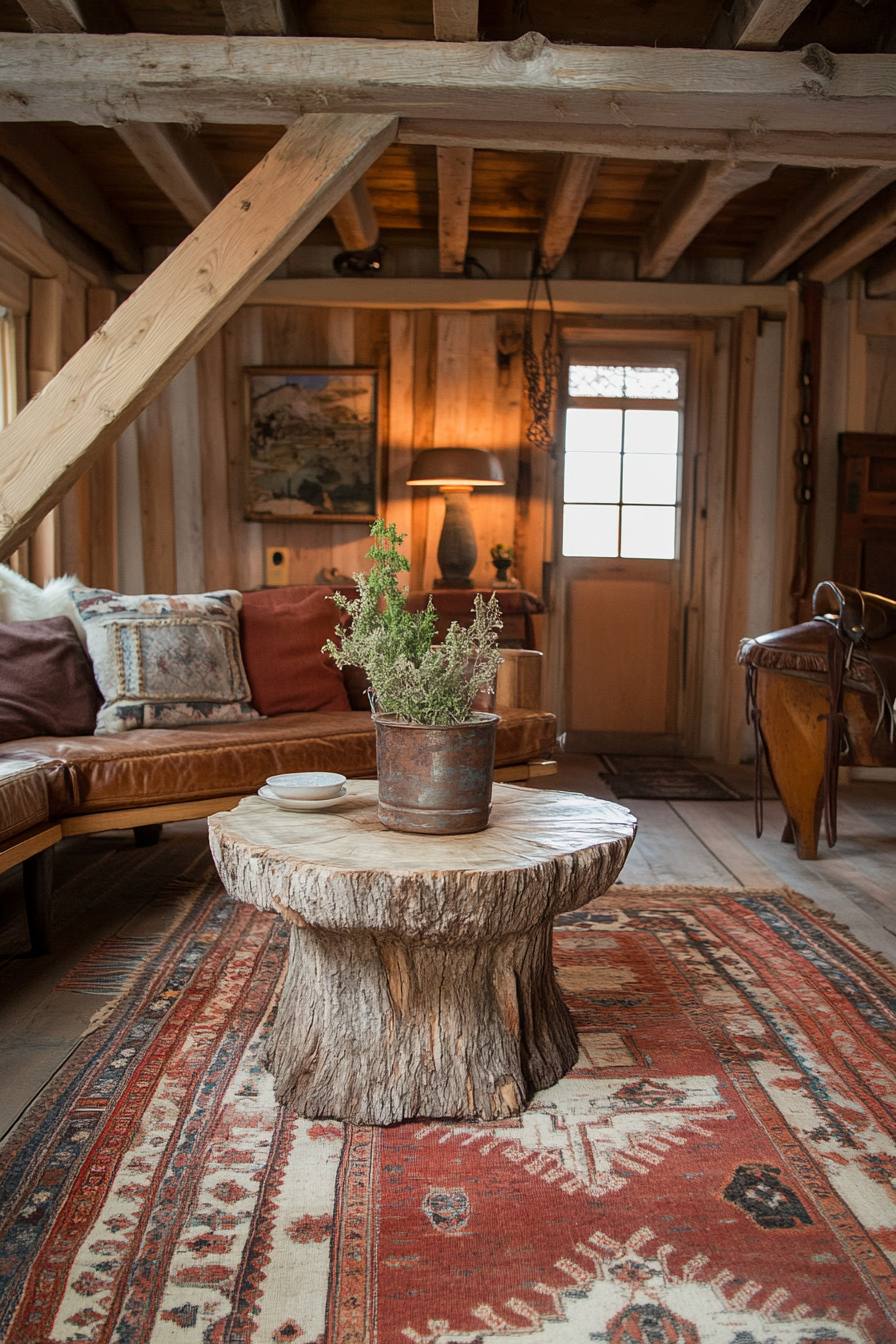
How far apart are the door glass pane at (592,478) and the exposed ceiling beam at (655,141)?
2538 mm

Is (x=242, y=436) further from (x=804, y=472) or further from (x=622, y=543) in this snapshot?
(x=804, y=472)

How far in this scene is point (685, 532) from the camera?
235 inches

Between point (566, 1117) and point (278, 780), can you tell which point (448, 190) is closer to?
point (278, 780)

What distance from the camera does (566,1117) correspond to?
183 cm

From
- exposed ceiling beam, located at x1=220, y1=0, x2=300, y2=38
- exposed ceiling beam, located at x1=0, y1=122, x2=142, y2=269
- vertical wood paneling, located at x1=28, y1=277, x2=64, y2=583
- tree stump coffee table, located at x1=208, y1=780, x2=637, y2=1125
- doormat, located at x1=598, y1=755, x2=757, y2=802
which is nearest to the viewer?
tree stump coffee table, located at x1=208, y1=780, x2=637, y2=1125

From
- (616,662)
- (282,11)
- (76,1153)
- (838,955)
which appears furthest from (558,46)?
(616,662)

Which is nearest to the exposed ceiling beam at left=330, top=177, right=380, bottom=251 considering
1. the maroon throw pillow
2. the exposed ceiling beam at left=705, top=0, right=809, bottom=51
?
the exposed ceiling beam at left=705, top=0, right=809, bottom=51

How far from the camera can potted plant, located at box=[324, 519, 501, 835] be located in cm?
193

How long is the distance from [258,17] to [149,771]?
86.7 inches

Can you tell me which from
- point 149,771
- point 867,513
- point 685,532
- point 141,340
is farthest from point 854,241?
point 149,771

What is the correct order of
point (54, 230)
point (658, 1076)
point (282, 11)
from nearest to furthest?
point (658, 1076), point (282, 11), point (54, 230)

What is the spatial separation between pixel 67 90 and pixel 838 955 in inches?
130

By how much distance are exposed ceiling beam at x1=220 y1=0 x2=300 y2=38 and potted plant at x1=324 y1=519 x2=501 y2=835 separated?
6.28 ft

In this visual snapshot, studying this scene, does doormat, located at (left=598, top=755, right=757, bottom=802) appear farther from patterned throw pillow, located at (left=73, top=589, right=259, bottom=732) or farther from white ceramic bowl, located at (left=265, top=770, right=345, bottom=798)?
white ceramic bowl, located at (left=265, top=770, right=345, bottom=798)
